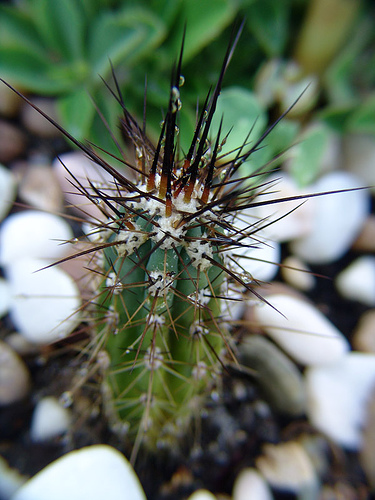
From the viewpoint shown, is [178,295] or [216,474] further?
[216,474]

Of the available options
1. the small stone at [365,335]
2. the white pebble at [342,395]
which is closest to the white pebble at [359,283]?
the small stone at [365,335]

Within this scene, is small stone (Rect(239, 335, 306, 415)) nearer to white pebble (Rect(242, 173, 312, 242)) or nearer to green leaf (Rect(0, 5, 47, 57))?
white pebble (Rect(242, 173, 312, 242))

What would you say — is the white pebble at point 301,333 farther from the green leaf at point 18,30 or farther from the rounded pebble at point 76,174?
the green leaf at point 18,30

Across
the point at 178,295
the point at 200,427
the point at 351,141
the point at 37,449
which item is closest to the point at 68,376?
A: the point at 37,449

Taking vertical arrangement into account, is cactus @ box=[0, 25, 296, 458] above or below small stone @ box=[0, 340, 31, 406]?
above

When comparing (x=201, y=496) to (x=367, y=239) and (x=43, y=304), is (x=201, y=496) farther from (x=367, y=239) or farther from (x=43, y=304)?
(x=367, y=239)

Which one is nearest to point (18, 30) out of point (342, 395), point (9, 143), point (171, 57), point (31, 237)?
point (9, 143)

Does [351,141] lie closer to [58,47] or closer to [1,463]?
[58,47]

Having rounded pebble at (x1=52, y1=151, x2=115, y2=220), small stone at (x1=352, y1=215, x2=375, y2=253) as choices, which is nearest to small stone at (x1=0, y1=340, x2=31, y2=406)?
rounded pebble at (x1=52, y1=151, x2=115, y2=220)
